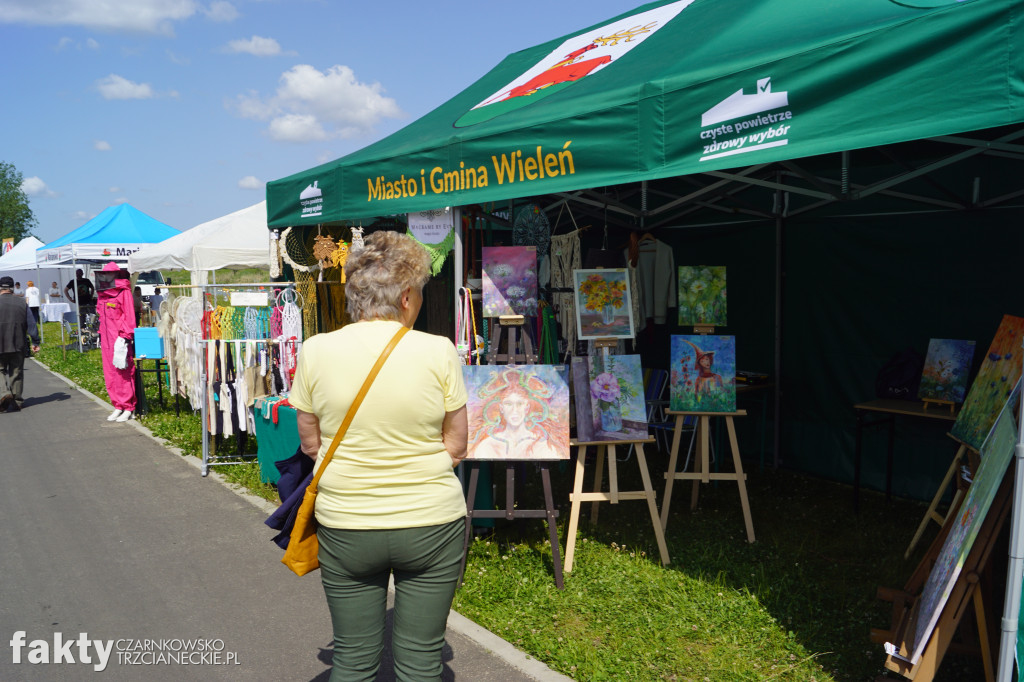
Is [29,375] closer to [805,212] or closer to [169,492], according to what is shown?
[169,492]

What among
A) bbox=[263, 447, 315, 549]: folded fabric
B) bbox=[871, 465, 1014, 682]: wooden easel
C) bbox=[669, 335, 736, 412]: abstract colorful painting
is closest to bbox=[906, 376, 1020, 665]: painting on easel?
bbox=[871, 465, 1014, 682]: wooden easel

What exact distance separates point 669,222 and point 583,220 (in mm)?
870

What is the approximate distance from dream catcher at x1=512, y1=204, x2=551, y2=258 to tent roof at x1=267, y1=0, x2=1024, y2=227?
28.5 inches

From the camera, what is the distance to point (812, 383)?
20.8ft

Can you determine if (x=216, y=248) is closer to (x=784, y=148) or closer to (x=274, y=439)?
(x=274, y=439)

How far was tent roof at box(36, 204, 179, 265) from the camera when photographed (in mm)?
16234

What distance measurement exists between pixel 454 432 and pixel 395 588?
0.48 m

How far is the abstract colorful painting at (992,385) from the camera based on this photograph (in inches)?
149

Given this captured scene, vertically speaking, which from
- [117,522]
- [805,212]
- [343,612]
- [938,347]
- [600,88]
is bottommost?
[117,522]

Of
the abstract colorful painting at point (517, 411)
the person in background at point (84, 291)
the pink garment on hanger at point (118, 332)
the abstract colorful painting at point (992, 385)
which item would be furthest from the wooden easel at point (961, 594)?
the person in background at point (84, 291)

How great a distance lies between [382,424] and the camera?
6.76 feet

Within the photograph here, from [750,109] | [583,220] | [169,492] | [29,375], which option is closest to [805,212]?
[583,220]

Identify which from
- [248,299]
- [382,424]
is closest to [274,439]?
[248,299]

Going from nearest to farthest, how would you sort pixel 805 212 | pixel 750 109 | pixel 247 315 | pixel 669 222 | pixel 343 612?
pixel 343 612, pixel 750 109, pixel 805 212, pixel 247 315, pixel 669 222
